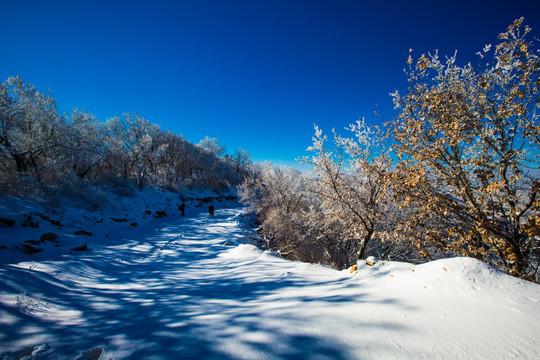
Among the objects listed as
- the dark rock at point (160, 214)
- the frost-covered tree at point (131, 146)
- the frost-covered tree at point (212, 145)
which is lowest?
the dark rock at point (160, 214)

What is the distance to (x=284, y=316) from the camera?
2.46 m

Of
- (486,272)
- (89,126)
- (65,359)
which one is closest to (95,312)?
(65,359)

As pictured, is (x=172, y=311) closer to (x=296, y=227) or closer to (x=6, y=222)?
(x=6, y=222)

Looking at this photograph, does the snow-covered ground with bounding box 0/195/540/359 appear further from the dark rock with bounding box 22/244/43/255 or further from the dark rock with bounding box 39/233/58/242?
the dark rock with bounding box 39/233/58/242

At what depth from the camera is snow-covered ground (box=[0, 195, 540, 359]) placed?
1.87 meters

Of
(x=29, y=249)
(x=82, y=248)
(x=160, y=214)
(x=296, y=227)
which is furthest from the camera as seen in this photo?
(x=160, y=214)

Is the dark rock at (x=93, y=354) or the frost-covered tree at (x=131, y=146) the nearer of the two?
the dark rock at (x=93, y=354)

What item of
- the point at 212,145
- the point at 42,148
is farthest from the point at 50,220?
the point at 212,145

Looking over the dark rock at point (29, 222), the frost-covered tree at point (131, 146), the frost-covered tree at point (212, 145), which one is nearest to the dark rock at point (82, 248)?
the dark rock at point (29, 222)

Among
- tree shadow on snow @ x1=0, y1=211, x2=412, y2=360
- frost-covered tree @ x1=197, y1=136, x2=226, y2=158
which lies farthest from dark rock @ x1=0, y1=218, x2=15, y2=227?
frost-covered tree @ x1=197, y1=136, x2=226, y2=158

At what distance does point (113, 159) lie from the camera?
81.3 feet

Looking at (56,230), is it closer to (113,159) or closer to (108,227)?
(108,227)

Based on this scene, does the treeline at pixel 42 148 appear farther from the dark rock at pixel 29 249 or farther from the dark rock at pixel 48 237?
the dark rock at pixel 29 249

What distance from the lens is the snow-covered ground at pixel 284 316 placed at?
1.87 m
